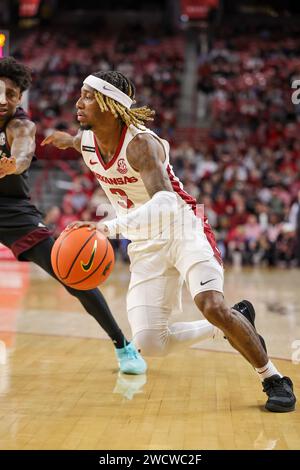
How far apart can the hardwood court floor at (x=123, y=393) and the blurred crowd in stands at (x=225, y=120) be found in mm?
6613

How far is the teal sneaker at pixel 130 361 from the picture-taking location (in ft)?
16.2

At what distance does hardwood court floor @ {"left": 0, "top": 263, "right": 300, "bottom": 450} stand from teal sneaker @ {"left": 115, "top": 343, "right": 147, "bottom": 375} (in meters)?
0.08

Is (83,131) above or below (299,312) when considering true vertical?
above

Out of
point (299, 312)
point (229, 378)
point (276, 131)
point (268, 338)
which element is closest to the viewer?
point (229, 378)

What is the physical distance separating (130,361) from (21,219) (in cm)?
123

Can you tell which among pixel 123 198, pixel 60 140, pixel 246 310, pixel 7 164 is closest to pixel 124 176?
pixel 123 198

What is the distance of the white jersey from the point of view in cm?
414

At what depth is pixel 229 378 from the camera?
479 centimetres

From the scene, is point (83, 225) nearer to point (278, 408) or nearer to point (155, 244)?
point (155, 244)

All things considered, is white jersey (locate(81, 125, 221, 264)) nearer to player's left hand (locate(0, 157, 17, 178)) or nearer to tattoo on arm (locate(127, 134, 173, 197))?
tattoo on arm (locate(127, 134, 173, 197))

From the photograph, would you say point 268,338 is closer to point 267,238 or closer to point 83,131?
point 83,131

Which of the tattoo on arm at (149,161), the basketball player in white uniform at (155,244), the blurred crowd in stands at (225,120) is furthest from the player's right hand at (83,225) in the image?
the blurred crowd in stands at (225,120)

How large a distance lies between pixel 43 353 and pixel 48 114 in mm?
14855
